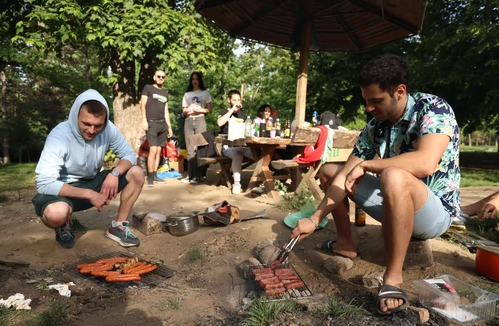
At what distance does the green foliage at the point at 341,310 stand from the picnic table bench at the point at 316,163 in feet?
10.0

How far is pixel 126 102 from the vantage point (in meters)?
9.59

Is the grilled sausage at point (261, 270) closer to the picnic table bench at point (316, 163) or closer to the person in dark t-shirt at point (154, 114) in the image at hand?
the picnic table bench at point (316, 163)

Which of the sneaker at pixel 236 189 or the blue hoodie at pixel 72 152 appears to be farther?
the sneaker at pixel 236 189

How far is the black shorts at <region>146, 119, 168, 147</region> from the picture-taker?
7.46 m

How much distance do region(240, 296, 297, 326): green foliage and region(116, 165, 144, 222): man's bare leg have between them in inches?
86.1

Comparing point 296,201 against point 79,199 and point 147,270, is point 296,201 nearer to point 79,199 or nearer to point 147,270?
point 147,270

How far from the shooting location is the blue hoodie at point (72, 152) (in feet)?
10.7

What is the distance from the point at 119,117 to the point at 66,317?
26.1ft

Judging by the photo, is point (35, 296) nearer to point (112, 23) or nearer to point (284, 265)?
point (284, 265)

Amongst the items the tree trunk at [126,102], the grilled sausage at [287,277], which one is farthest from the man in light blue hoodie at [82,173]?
the tree trunk at [126,102]

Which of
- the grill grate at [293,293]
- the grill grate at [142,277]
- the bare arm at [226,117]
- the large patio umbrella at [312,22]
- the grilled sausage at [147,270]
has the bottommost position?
the grill grate at [142,277]

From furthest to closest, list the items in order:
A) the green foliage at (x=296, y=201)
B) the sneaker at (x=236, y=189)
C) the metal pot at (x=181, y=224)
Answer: the sneaker at (x=236, y=189) → the green foliage at (x=296, y=201) → the metal pot at (x=181, y=224)

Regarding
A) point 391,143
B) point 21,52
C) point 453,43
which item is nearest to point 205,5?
point 391,143

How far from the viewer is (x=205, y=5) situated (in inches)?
217
